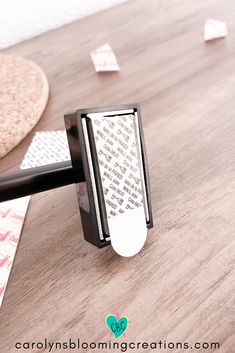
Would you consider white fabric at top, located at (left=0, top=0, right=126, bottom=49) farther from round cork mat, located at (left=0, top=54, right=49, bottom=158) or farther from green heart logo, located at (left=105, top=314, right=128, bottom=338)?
green heart logo, located at (left=105, top=314, right=128, bottom=338)

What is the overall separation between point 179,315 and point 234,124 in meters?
0.38

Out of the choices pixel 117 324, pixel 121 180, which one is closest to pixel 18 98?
pixel 121 180

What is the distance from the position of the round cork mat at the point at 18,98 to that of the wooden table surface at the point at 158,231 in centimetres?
2

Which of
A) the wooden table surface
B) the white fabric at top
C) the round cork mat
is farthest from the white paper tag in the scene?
the white fabric at top

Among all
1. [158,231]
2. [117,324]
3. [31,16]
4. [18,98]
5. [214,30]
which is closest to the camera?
[117,324]

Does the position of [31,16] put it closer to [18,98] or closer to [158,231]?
[18,98]

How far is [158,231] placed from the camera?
59 centimetres

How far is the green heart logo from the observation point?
48 centimetres

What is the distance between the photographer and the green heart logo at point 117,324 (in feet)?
1.57

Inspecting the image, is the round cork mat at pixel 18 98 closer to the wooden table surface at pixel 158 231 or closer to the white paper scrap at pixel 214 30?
the wooden table surface at pixel 158 231

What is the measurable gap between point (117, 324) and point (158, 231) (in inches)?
5.5

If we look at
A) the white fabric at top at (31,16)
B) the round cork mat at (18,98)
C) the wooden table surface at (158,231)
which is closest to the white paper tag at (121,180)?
the wooden table surface at (158,231)

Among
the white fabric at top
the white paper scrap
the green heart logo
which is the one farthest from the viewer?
the white fabric at top

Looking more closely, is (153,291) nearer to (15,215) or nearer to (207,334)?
(207,334)
